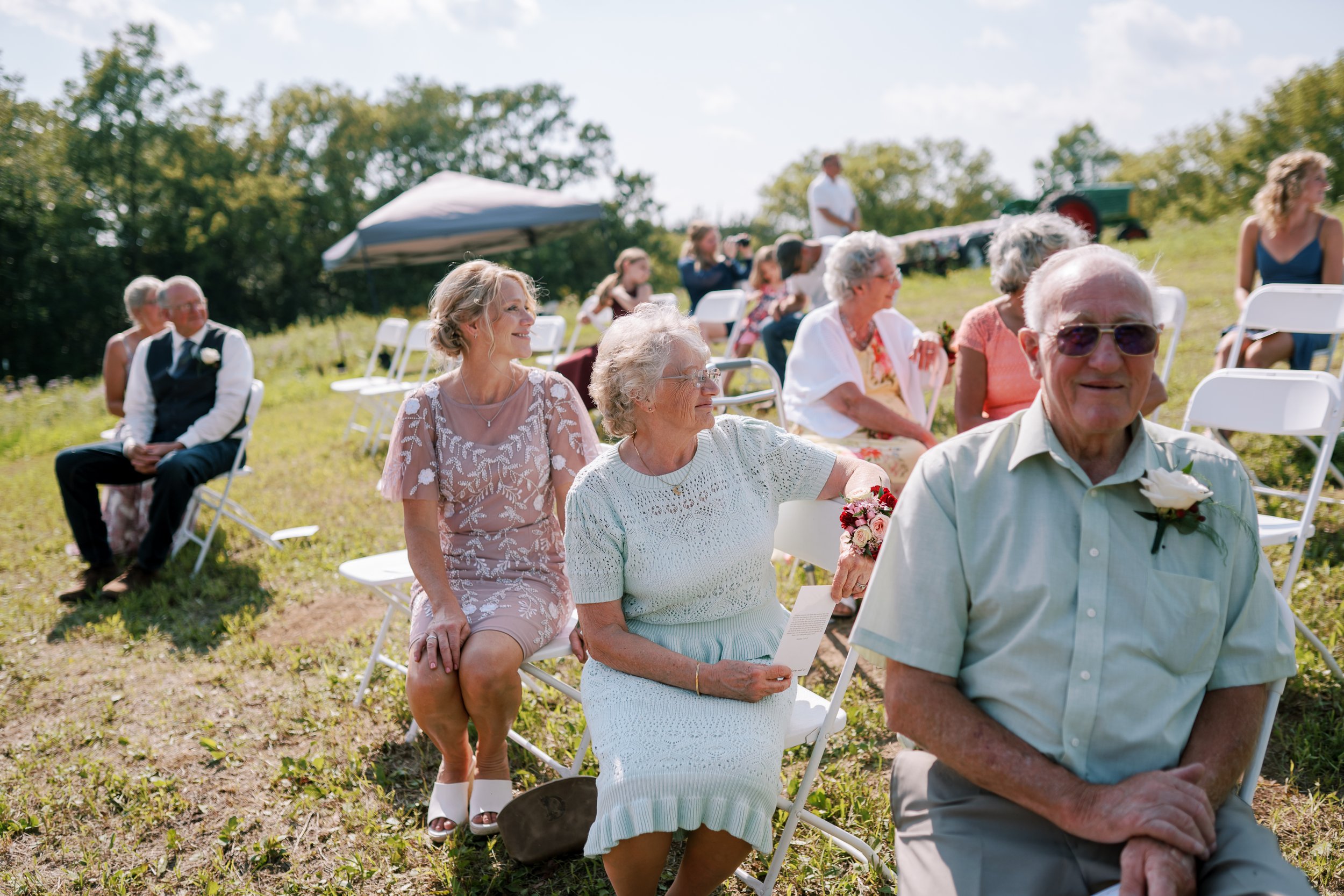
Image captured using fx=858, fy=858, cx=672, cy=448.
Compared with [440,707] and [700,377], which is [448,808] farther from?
[700,377]

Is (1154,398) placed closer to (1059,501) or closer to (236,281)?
(1059,501)

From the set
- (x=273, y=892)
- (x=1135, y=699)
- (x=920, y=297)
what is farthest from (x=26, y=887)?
(x=920, y=297)

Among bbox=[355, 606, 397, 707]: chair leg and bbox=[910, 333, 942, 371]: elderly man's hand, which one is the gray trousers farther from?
bbox=[910, 333, 942, 371]: elderly man's hand

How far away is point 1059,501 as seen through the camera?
1.66 meters

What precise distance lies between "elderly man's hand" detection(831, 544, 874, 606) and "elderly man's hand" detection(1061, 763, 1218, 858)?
2.41 feet

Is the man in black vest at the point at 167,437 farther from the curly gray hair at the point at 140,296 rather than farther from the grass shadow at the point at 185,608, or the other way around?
the curly gray hair at the point at 140,296

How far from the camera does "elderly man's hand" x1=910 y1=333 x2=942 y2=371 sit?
13.2 ft

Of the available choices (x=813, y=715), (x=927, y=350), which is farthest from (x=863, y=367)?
(x=813, y=715)

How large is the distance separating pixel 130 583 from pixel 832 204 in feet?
27.6

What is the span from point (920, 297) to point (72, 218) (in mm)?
28693

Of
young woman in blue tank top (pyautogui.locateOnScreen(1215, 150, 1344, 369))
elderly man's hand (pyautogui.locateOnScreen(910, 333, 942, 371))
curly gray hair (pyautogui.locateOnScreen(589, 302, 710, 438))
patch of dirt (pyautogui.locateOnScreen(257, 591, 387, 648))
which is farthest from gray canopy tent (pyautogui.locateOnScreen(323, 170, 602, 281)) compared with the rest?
curly gray hair (pyautogui.locateOnScreen(589, 302, 710, 438))

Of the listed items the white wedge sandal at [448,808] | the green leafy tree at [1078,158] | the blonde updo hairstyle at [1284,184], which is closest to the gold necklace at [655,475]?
the white wedge sandal at [448,808]

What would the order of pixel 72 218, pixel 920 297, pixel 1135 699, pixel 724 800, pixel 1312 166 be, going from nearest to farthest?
pixel 1135 699, pixel 724 800, pixel 1312 166, pixel 920 297, pixel 72 218

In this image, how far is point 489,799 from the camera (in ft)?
9.02
